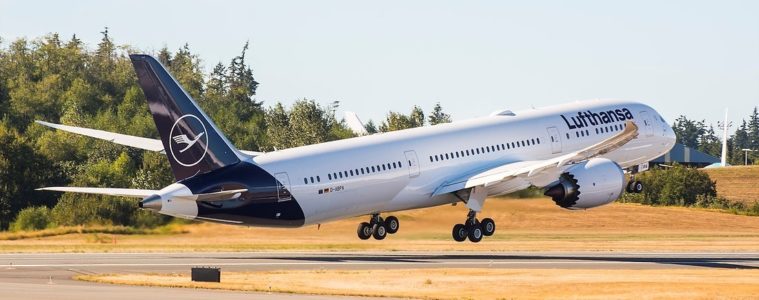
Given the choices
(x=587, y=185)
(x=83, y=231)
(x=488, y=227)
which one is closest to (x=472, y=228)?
(x=488, y=227)

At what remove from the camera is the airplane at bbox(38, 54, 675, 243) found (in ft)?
210

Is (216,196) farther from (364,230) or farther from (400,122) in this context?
(400,122)

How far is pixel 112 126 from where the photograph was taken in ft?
484

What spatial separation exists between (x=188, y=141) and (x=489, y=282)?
1347 centimetres

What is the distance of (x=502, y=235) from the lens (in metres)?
90.8

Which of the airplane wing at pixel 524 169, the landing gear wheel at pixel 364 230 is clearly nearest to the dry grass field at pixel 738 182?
the airplane wing at pixel 524 169

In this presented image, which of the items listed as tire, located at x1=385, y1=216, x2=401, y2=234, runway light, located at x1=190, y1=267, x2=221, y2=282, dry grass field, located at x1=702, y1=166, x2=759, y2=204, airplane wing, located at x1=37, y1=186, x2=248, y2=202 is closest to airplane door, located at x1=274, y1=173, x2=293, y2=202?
airplane wing, located at x1=37, y1=186, x2=248, y2=202

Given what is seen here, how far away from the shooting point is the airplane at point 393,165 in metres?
64.1

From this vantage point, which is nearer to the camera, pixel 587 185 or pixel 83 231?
pixel 587 185

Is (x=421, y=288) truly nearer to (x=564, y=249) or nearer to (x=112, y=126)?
(x=564, y=249)

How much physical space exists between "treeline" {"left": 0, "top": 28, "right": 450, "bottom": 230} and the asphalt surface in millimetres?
3198

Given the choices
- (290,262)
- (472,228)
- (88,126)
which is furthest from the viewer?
(88,126)

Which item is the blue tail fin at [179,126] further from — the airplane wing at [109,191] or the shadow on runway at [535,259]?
the shadow on runway at [535,259]

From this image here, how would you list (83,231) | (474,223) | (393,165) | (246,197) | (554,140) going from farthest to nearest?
(83,231), (554,140), (474,223), (393,165), (246,197)
